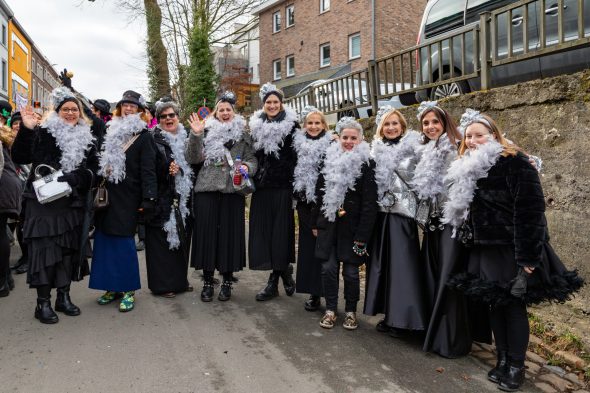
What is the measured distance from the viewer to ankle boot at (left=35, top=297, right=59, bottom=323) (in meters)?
4.42

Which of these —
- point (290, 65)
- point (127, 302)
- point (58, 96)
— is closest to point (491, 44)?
point (58, 96)

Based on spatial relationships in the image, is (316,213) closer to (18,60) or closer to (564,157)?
(564,157)

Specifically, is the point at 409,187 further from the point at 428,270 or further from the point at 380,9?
the point at 380,9

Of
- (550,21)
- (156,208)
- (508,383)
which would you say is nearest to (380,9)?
(550,21)

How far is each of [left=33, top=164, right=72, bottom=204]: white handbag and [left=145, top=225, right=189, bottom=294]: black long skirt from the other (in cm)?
106

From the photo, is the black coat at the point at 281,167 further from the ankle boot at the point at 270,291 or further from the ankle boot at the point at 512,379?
the ankle boot at the point at 512,379

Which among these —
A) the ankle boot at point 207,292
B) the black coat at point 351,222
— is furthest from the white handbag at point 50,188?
the black coat at point 351,222

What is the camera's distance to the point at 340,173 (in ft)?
14.3

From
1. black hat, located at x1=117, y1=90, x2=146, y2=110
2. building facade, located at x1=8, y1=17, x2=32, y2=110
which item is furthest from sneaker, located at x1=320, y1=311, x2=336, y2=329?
building facade, located at x1=8, y1=17, x2=32, y2=110

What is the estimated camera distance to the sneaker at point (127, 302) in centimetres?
478

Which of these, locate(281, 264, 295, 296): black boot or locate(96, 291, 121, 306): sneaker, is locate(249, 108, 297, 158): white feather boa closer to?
locate(281, 264, 295, 296): black boot

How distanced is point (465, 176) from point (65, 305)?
3.82m

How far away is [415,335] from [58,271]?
11.0ft

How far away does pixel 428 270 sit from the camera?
412cm
